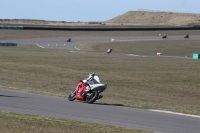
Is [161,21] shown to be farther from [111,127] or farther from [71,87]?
[111,127]

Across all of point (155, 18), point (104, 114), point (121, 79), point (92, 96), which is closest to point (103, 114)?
point (104, 114)

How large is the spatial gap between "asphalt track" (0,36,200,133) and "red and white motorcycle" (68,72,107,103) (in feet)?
1.22

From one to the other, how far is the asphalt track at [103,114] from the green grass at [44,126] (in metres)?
0.84

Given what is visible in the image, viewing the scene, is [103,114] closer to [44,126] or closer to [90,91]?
[90,91]

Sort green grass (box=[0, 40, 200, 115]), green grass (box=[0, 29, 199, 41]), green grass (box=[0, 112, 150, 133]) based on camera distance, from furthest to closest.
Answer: green grass (box=[0, 29, 199, 41]) → green grass (box=[0, 40, 200, 115]) → green grass (box=[0, 112, 150, 133])

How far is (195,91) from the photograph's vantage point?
28.4 meters

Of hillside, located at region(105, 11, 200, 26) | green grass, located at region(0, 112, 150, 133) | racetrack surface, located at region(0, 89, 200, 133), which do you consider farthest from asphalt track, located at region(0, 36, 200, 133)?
hillside, located at region(105, 11, 200, 26)

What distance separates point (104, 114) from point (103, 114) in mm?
31

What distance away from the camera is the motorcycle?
1747 cm

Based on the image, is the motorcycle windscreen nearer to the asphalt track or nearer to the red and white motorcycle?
the red and white motorcycle

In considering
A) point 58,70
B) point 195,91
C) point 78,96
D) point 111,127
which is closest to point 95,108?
point 78,96

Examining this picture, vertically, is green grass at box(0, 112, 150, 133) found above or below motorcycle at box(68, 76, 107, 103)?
above

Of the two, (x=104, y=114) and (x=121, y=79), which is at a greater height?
(x=104, y=114)

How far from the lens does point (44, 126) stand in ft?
37.6
